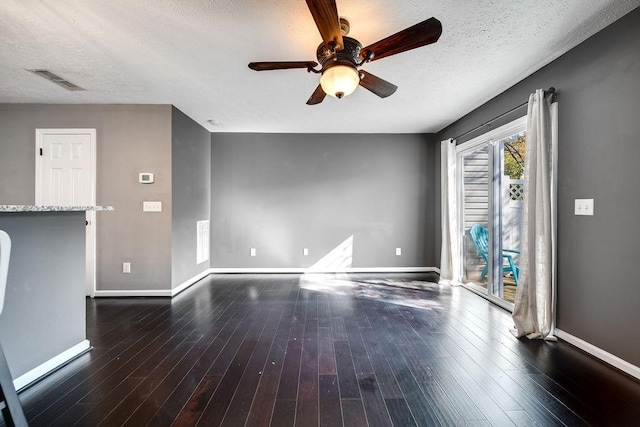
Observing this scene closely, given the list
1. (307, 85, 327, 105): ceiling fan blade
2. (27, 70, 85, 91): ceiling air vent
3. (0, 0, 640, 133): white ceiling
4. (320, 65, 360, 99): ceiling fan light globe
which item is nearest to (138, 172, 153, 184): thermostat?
(0, 0, 640, 133): white ceiling

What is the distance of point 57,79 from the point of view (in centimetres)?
309

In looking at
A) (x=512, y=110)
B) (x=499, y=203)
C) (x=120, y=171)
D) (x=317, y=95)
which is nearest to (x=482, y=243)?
(x=499, y=203)

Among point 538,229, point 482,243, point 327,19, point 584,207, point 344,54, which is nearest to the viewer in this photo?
point 327,19

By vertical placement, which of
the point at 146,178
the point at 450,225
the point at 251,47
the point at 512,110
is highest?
the point at 251,47

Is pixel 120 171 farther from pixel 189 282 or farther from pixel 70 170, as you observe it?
pixel 189 282

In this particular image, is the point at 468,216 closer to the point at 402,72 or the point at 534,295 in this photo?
the point at 534,295

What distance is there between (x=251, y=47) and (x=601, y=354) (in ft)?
11.8

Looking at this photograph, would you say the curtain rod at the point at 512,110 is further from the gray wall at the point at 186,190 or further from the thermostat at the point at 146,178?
the thermostat at the point at 146,178

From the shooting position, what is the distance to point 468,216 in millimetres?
4445

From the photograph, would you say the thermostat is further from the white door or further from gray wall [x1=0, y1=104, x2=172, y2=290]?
the white door

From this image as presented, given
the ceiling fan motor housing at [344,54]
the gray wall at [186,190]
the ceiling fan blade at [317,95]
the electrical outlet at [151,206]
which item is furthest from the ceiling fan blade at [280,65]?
the electrical outlet at [151,206]

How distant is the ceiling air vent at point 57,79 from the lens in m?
2.93

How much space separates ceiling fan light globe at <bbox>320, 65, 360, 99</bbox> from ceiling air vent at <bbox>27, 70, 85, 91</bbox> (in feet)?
9.51

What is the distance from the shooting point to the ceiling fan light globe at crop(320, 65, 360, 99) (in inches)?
74.4
